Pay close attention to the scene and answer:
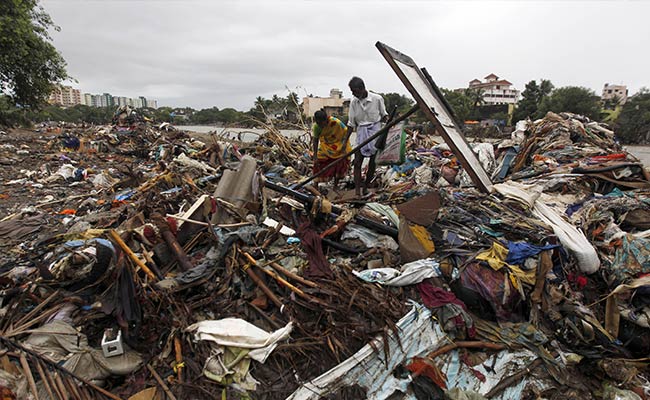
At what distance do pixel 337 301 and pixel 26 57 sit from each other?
53.2ft

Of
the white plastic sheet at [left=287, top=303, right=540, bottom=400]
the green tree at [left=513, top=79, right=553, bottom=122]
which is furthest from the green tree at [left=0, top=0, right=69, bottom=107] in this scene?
the green tree at [left=513, top=79, right=553, bottom=122]

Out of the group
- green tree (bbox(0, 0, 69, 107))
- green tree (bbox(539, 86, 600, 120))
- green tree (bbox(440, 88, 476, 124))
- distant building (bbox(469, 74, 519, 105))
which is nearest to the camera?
green tree (bbox(0, 0, 69, 107))

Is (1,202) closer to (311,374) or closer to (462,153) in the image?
(311,374)

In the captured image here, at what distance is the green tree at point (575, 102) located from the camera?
30031 millimetres

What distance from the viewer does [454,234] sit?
2969mm

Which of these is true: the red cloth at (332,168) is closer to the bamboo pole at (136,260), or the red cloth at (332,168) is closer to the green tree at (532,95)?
the bamboo pole at (136,260)

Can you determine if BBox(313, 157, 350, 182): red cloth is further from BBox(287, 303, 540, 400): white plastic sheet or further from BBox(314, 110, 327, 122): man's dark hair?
BBox(287, 303, 540, 400): white plastic sheet

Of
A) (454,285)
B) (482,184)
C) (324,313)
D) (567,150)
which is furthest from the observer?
(567,150)

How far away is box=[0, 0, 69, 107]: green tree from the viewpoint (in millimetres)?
10922

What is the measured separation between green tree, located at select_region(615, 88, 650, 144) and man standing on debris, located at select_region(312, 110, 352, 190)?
3545 centimetres

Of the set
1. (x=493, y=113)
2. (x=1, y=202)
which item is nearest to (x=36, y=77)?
(x=1, y=202)

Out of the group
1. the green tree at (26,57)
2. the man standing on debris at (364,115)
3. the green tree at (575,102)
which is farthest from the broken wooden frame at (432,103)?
the green tree at (575,102)

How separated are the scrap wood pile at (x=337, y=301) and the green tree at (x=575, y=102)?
34400mm

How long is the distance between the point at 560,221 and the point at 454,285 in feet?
4.24
